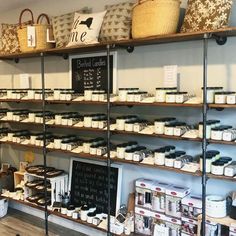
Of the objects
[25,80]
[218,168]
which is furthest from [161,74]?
[25,80]

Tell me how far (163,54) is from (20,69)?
1.93 metres

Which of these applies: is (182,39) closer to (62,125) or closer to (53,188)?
(62,125)

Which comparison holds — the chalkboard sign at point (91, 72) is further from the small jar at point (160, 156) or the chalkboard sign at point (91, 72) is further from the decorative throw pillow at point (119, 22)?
the small jar at point (160, 156)

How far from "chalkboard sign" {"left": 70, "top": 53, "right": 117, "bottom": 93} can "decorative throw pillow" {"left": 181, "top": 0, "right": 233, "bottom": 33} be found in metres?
0.88

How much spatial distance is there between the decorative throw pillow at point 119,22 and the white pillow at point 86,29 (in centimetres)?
11

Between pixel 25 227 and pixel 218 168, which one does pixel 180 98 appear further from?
pixel 25 227

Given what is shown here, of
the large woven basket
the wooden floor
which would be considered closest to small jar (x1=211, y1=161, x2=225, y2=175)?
the wooden floor

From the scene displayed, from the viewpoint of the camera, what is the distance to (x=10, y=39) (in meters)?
3.48

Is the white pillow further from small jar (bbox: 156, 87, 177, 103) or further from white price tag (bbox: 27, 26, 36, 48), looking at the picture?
small jar (bbox: 156, 87, 177, 103)

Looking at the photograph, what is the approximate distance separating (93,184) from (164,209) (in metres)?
0.84

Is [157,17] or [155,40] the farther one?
[155,40]

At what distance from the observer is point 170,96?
2.33 metres

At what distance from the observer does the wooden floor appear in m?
3.35

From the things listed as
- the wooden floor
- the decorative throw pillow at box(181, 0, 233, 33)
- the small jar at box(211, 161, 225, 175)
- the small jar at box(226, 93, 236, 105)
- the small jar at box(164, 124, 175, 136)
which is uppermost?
the decorative throw pillow at box(181, 0, 233, 33)
